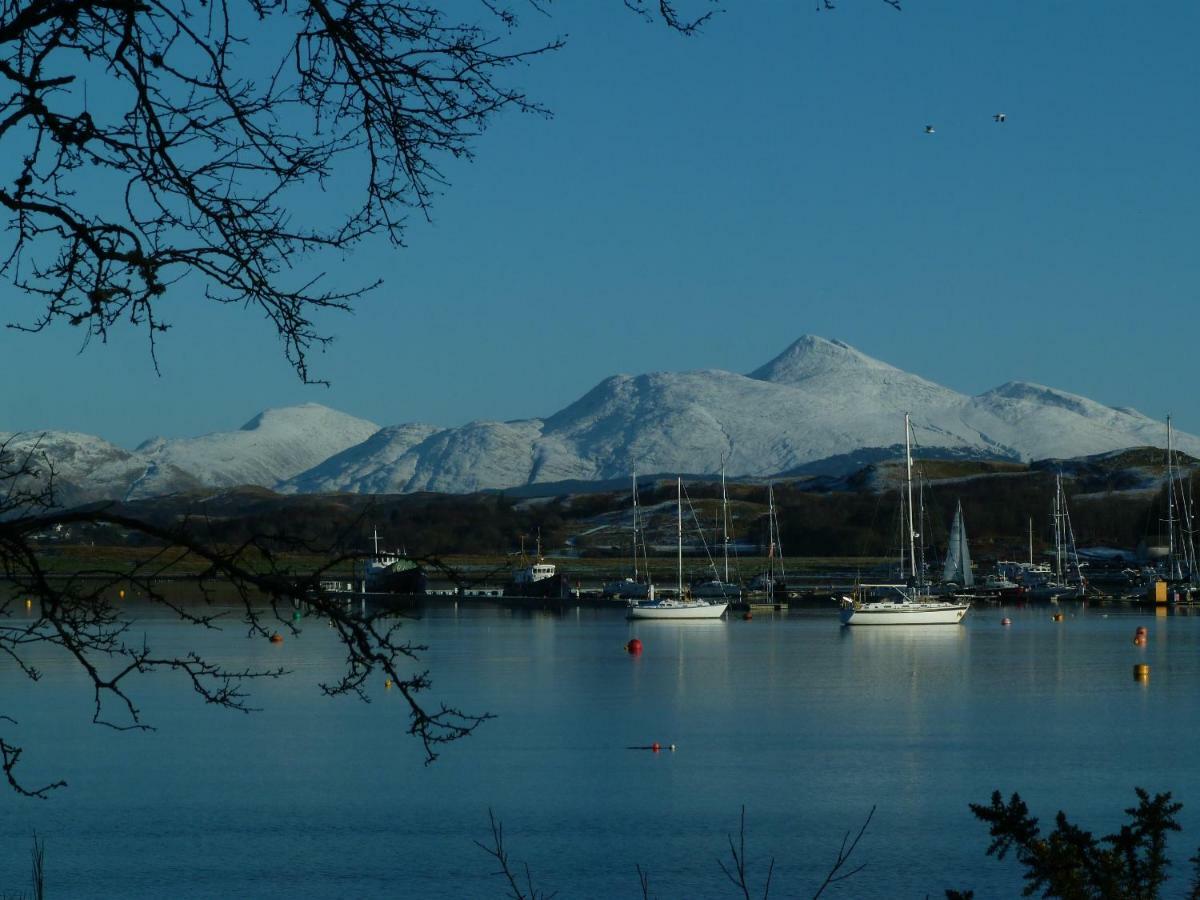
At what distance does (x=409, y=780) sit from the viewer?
27812 mm

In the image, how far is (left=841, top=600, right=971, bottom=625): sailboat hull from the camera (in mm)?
65875

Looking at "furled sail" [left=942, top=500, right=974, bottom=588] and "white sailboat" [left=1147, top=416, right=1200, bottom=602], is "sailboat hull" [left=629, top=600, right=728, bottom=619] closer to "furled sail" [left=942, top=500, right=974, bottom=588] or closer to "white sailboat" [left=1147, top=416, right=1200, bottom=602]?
"furled sail" [left=942, top=500, right=974, bottom=588]

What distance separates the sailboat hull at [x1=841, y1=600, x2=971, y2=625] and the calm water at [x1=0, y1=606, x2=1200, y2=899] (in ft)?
41.0

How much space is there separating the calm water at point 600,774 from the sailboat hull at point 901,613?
12489mm

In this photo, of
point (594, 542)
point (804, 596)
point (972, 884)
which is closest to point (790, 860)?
point (972, 884)

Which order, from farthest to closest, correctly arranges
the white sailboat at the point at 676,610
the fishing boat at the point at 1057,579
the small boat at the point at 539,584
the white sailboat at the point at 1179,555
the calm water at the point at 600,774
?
1. the fishing boat at the point at 1057,579
2. the small boat at the point at 539,584
3. the white sailboat at the point at 1179,555
4. the white sailboat at the point at 676,610
5. the calm water at the point at 600,774

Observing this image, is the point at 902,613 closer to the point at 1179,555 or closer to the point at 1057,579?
the point at 1057,579

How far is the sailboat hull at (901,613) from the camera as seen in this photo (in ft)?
216

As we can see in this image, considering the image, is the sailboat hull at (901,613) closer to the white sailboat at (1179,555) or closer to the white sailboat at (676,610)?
the white sailboat at (676,610)

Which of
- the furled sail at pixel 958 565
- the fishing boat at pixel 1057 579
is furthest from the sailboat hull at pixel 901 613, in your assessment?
the fishing boat at pixel 1057 579

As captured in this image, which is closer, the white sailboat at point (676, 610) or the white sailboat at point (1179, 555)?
the white sailboat at point (676, 610)

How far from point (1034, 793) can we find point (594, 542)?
4542 inches

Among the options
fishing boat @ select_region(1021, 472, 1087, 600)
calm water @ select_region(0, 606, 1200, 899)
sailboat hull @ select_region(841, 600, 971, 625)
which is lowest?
calm water @ select_region(0, 606, 1200, 899)

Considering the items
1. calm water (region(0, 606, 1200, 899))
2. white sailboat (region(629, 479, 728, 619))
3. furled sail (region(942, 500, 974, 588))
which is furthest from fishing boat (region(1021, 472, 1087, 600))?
calm water (region(0, 606, 1200, 899))
